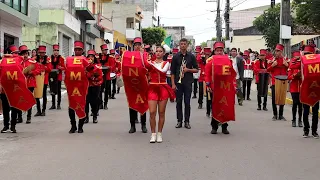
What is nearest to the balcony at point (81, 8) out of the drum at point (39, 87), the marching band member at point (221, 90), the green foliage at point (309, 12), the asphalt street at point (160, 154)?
the green foliage at point (309, 12)

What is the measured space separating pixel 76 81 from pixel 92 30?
3569cm

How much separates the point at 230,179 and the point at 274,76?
666cm

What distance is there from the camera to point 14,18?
80.9 feet

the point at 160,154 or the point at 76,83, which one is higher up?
the point at 76,83

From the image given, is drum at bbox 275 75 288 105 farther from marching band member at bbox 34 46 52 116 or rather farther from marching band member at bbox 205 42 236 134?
marching band member at bbox 34 46 52 116

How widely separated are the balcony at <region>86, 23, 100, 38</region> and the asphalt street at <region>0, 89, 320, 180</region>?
32806mm

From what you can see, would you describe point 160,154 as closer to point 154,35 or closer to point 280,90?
point 280,90

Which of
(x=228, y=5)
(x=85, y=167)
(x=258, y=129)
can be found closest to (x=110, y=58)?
(x=258, y=129)

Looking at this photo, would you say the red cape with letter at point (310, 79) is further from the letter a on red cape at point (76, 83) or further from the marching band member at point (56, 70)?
the marching band member at point (56, 70)

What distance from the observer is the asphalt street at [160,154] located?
21.2ft

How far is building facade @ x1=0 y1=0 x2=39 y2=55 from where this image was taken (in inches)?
902

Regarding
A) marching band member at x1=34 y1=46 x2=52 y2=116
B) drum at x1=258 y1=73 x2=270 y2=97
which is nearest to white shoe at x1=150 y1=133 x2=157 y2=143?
marching band member at x1=34 y1=46 x2=52 y2=116

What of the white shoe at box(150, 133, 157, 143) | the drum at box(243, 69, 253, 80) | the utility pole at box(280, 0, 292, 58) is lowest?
the white shoe at box(150, 133, 157, 143)

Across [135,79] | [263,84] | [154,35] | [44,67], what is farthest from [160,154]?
[154,35]
